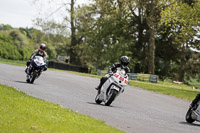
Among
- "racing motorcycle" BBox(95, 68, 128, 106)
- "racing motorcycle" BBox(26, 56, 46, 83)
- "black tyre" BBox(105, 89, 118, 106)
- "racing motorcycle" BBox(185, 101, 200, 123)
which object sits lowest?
"racing motorcycle" BBox(185, 101, 200, 123)

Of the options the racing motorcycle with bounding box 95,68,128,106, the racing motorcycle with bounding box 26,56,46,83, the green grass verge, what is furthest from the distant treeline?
the green grass verge

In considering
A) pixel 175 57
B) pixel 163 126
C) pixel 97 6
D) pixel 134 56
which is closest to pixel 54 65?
pixel 97 6

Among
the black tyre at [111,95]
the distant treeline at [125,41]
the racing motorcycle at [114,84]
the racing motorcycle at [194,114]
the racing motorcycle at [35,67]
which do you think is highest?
the distant treeline at [125,41]

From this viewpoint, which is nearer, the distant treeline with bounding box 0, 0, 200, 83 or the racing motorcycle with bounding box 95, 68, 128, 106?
the racing motorcycle with bounding box 95, 68, 128, 106

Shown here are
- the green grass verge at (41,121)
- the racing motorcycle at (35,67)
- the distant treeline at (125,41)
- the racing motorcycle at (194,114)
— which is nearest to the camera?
the green grass verge at (41,121)

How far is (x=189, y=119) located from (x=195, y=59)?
5889 centimetres

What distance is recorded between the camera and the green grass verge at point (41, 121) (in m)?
8.33

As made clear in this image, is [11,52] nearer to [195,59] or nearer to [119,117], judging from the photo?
[195,59]

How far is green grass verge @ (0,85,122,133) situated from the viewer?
27.3ft

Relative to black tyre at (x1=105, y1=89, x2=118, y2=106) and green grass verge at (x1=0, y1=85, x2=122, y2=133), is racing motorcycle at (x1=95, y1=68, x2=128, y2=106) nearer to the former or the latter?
black tyre at (x1=105, y1=89, x2=118, y2=106)

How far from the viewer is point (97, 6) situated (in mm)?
62469

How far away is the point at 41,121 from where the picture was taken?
30.2ft

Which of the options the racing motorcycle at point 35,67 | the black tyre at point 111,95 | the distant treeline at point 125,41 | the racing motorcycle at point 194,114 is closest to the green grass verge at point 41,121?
the black tyre at point 111,95

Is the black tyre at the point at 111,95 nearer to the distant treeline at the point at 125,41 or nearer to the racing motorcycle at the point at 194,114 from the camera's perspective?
the racing motorcycle at the point at 194,114
